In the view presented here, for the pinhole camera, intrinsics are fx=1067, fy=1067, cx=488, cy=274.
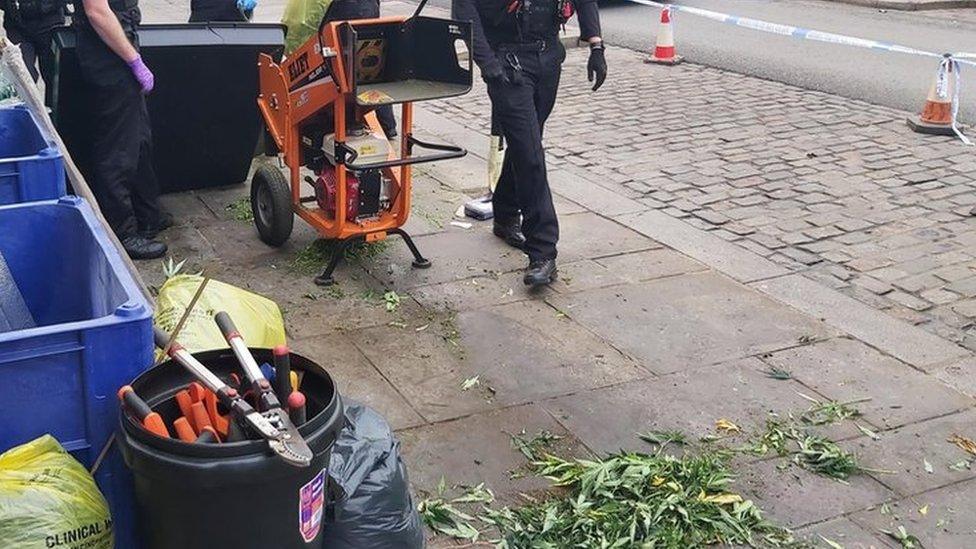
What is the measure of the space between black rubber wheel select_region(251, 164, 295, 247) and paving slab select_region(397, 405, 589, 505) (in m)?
2.06

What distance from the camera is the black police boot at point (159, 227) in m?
5.96

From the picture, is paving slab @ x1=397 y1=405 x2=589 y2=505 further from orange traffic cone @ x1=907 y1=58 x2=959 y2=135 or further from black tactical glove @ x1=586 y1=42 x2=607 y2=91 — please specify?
orange traffic cone @ x1=907 y1=58 x2=959 y2=135

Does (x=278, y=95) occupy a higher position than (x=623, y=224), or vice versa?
(x=278, y=95)

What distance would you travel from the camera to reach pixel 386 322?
16.5 ft

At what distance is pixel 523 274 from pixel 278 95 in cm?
161

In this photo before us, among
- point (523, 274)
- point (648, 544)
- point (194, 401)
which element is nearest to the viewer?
point (194, 401)

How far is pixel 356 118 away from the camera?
551 cm

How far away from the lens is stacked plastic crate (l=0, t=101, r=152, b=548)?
7.57 feet

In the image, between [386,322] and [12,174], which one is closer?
[12,174]

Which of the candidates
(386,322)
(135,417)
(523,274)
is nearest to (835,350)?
(523,274)

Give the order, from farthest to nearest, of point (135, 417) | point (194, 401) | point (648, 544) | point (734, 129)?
point (734, 129) < point (648, 544) < point (194, 401) < point (135, 417)

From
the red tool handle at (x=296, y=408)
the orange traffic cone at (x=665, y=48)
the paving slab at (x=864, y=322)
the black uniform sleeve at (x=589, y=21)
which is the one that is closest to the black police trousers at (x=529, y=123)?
the black uniform sleeve at (x=589, y=21)

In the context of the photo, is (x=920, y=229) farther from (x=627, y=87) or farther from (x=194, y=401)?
(x=194, y=401)

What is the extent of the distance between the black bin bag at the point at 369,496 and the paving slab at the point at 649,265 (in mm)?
2812
